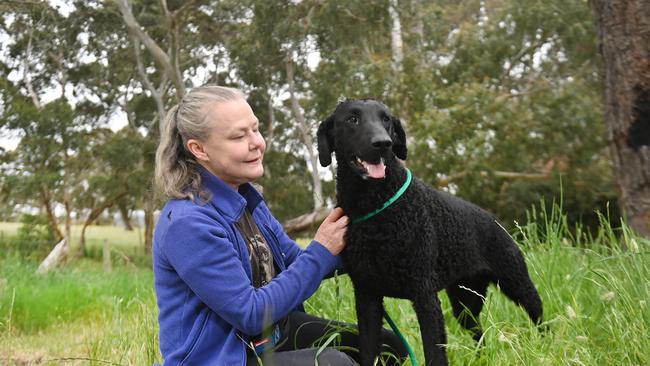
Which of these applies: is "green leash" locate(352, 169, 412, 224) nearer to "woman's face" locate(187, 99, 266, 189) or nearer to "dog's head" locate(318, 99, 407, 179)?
"dog's head" locate(318, 99, 407, 179)

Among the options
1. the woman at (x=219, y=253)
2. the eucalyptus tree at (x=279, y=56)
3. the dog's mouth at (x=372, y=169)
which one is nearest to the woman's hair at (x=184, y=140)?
the woman at (x=219, y=253)

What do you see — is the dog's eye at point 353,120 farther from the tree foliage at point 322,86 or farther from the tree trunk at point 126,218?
the tree trunk at point 126,218

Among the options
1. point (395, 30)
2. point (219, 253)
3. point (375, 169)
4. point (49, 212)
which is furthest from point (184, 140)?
point (49, 212)

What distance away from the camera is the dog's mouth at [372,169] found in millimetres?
2443

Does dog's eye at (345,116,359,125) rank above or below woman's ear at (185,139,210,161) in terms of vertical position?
above

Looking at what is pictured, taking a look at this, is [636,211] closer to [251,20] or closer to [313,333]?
[313,333]

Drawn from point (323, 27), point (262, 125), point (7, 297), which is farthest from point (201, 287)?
point (262, 125)

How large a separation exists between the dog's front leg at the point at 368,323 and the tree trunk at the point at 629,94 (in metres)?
2.13

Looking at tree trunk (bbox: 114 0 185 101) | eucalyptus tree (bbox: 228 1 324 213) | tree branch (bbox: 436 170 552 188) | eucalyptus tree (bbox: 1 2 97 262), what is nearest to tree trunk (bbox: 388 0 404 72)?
eucalyptus tree (bbox: 228 1 324 213)

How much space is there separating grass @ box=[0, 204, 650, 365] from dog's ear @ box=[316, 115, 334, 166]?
0.92m

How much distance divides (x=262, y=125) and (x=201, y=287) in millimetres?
20946

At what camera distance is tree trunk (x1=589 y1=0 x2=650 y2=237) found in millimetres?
3803

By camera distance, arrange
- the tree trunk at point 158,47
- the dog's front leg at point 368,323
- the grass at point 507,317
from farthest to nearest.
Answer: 1. the tree trunk at point 158,47
2. the dog's front leg at point 368,323
3. the grass at point 507,317

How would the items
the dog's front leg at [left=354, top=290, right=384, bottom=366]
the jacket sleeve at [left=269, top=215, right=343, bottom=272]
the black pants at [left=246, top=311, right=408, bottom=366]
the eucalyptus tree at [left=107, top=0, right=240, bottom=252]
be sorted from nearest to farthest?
the dog's front leg at [left=354, top=290, right=384, bottom=366] → the black pants at [left=246, top=311, right=408, bottom=366] → the jacket sleeve at [left=269, top=215, right=343, bottom=272] → the eucalyptus tree at [left=107, top=0, right=240, bottom=252]
